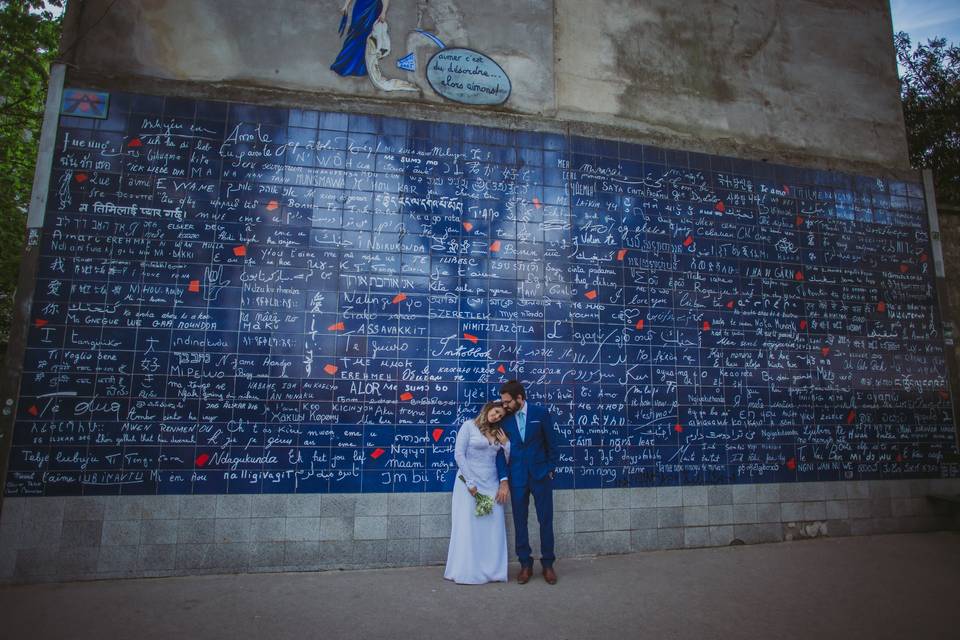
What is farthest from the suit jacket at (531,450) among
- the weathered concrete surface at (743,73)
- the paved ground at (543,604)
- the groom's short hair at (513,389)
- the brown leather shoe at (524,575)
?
the weathered concrete surface at (743,73)

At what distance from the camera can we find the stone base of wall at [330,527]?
5.34 metres

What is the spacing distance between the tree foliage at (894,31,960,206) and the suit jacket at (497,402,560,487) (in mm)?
10180

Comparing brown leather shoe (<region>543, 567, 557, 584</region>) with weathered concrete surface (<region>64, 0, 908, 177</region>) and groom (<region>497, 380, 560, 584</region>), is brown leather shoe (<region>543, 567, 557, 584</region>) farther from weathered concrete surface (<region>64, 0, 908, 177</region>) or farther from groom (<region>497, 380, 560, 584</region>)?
weathered concrete surface (<region>64, 0, 908, 177</region>)

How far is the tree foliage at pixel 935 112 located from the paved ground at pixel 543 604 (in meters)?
8.43

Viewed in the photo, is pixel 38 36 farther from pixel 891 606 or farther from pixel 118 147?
pixel 891 606

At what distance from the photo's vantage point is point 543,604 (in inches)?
182

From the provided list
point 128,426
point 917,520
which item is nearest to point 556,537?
point 128,426

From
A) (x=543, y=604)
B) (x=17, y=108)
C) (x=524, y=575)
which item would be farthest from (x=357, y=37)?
(x=17, y=108)

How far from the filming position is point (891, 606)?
4586mm

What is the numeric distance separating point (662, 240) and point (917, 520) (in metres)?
5.11

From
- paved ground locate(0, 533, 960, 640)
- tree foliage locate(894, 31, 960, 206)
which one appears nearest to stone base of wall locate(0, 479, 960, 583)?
paved ground locate(0, 533, 960, 640)

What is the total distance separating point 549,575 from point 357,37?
644 centimetres

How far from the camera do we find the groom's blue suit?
534 cm

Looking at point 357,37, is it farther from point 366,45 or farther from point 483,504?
point 483,504
